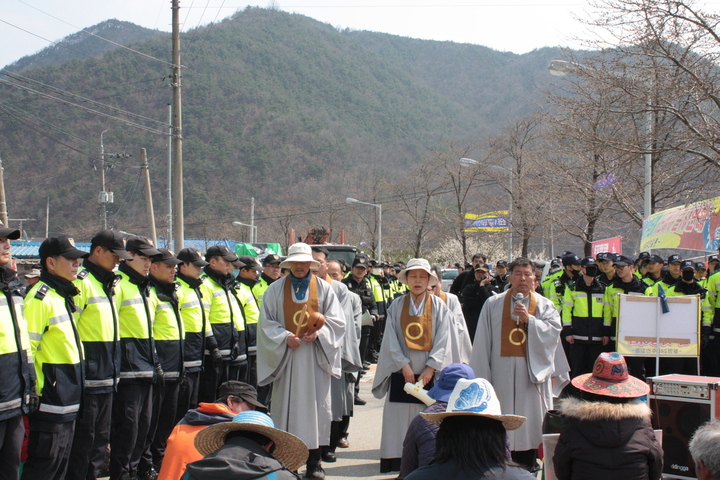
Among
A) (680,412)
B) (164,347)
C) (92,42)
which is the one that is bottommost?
(680,412)

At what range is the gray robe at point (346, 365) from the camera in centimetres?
684

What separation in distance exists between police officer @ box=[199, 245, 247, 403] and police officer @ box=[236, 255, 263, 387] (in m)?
0.43

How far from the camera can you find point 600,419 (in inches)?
149

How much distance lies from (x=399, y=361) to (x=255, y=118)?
93.5 metres

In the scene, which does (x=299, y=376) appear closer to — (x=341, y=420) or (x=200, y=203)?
(x=341, y=420)

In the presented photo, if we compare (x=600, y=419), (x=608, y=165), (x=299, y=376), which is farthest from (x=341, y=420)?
(x=608, y=165)

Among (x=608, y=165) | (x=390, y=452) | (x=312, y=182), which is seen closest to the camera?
(x=390, y=452)

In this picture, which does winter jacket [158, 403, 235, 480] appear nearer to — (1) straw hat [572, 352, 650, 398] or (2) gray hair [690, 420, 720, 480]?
(1) straw hat [572, 352, 650, 398]

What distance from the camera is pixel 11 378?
4316 millimetres

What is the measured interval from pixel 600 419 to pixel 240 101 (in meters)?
102

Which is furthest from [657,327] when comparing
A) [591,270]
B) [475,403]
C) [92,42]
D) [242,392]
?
[92,42]

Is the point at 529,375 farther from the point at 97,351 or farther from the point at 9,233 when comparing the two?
the point at 9,233

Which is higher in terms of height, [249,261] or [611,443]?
[249,261]

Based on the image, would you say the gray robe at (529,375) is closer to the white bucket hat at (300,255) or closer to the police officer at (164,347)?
the white bucket hat at (300,255)
